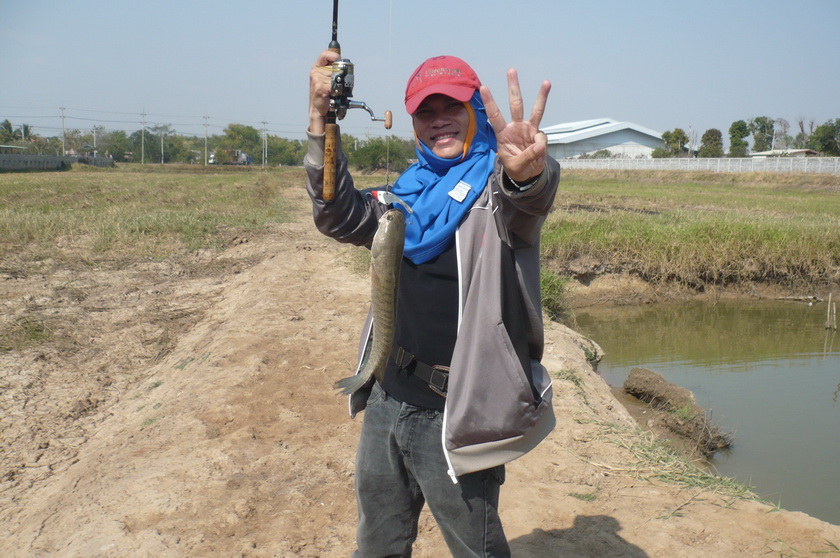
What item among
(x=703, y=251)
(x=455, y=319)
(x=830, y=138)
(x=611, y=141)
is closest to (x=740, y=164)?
(x=830, y=138)

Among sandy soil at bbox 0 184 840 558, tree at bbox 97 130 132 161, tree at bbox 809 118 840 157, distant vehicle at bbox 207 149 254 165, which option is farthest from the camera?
tree at bbox 97 130 132 161

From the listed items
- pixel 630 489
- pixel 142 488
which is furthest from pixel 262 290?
pixel 630 489

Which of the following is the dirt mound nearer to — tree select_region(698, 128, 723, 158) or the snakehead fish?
the snakehead fish

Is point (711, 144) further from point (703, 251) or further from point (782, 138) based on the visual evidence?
point (703, 251)

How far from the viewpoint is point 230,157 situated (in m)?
76.7

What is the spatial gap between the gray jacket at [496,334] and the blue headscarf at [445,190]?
0.04 meters

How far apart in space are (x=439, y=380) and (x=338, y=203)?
0.64 metres

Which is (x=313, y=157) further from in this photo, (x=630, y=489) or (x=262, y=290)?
(x=262, y=290)

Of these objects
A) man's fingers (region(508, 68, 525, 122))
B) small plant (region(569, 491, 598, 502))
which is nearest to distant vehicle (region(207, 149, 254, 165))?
small plant (region(569, 491, 598, 502))

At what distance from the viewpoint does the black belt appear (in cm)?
201

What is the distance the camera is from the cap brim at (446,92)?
6.44 ft

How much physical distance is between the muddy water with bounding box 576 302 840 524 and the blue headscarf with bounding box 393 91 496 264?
4396 mm

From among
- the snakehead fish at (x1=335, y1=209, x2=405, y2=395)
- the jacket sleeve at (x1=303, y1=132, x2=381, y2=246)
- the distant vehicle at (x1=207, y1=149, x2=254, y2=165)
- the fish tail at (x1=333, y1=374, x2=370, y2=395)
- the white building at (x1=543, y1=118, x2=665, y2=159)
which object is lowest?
the fish tail at (x1=333, y1=374, x2=370, y2=395)

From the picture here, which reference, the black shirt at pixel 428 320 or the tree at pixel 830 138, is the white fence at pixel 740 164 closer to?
the tree at pixel 830 138
